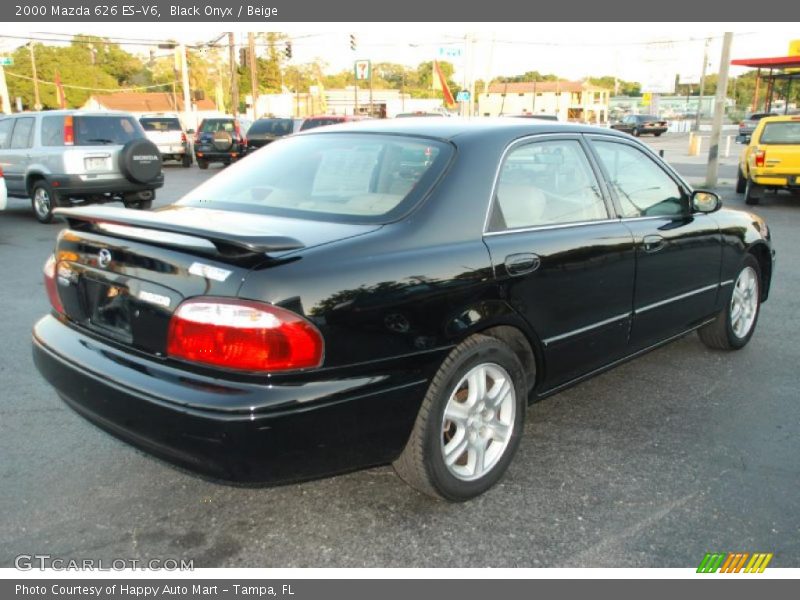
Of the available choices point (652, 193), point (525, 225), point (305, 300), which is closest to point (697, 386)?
point (652, 193)

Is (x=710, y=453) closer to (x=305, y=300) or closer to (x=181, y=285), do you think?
(x=305, y=300)

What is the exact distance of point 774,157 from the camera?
12.6 meters

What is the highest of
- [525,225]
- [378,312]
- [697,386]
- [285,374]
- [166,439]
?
[525,225]

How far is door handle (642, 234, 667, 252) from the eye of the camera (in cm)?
381

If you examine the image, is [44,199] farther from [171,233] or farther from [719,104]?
[719,104]

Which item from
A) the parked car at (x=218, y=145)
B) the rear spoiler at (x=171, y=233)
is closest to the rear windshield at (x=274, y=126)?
the parked car at (x=218, y=145)

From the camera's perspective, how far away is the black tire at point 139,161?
35.7 ft

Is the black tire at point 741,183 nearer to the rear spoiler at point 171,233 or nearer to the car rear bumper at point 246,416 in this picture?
the car rear bumper at point 246,416

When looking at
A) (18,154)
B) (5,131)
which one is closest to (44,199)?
(18,154)

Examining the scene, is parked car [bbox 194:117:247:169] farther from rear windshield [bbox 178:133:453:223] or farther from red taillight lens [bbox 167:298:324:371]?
red taillight lens [bbox 167:298:324:371]

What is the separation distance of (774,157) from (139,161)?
435 inches

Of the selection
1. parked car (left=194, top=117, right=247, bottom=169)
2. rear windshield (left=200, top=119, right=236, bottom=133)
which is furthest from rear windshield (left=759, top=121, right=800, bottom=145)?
rear windshield (left=200, top=119, right=236, bottom=133)

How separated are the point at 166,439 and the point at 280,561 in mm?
636

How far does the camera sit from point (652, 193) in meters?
4.13
